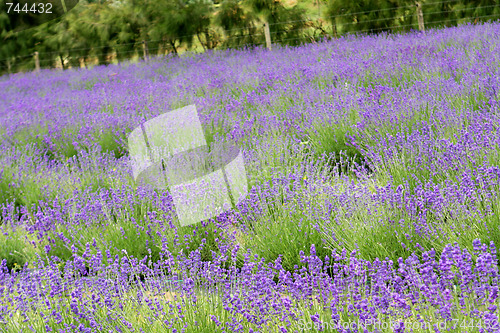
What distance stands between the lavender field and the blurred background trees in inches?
157

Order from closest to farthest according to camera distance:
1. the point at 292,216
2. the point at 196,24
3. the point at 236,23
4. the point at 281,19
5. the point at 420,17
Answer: the point at 292,216 → the point at 420,17 → the point at 281,19 → the point at 236,23 → the point at 196,24

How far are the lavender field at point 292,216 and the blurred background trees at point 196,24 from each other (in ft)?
13.1

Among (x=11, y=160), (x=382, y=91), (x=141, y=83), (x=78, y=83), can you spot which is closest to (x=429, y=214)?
(x=382, y=91)

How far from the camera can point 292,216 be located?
9.32 ft

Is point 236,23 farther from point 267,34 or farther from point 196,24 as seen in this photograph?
point 267,34

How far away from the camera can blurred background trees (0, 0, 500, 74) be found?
35.0 ft

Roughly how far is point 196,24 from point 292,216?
10.4m

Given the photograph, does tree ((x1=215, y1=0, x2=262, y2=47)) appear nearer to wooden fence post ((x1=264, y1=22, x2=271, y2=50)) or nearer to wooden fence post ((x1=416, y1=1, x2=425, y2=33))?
wooden fence post ((x1=264, y1=22, x2=271, y2=50))

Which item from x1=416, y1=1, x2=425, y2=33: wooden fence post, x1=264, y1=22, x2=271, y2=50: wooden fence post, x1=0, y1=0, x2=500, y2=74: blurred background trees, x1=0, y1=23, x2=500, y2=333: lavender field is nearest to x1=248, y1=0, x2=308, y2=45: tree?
x1=0, y1=0, x2=500, y2=74: blurred background trees

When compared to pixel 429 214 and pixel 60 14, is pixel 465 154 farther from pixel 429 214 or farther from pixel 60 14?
pixel 60 14

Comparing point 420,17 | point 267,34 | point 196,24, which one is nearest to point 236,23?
point 196,24

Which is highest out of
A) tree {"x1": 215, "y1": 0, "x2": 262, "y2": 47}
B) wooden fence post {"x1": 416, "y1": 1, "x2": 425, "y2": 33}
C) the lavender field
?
tree {"x1": 215, "y1": 0, "x2": 262, "y2": 47}

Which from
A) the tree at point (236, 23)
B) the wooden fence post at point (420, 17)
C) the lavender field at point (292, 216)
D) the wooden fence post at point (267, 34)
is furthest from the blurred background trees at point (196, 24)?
the lavender field at point (292, 216)

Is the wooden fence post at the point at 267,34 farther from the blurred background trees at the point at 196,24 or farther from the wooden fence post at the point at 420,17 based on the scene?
the wooden fence post at the point at 420,17
